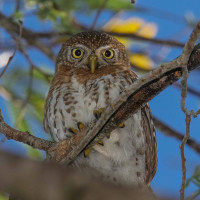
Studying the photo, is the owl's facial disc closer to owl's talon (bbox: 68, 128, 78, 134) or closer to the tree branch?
owl's talon (bbox: 68, 128, 78, 134)

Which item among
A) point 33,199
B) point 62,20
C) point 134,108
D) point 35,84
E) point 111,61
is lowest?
point 33,199

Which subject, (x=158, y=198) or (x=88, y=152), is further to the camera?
(x=88, y=152)

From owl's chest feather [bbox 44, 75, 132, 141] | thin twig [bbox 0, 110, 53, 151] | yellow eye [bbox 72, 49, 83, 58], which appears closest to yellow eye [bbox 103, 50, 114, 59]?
yellow eye [bbox 72, 49, 83, 58]

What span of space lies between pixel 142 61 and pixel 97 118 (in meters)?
2.35

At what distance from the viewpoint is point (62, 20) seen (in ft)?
14.0

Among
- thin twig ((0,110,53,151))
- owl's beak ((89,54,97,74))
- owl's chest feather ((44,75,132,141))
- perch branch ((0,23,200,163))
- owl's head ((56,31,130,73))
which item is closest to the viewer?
perch branch ((0,23,200,163))

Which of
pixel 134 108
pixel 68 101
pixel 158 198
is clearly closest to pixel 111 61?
pixel 68 101

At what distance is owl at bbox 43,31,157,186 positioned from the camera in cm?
310

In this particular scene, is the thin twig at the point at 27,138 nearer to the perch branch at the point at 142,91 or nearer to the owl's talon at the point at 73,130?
the perch branch at the point at 142,91

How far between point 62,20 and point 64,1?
228 millimetres

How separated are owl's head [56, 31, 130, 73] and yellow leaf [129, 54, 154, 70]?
0.85m

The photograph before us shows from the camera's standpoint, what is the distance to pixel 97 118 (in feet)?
9.48

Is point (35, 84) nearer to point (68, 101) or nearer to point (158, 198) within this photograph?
point (68, 101)

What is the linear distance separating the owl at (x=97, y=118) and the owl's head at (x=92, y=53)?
8cm
